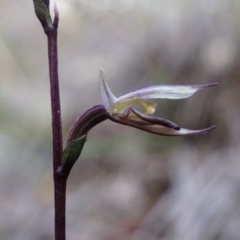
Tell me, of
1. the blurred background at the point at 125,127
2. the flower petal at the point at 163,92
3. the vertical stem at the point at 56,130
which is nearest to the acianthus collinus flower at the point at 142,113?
the flower petal at the point at 163,92

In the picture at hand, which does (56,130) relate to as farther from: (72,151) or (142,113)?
(142,113)

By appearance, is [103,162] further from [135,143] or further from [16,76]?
[16,76]

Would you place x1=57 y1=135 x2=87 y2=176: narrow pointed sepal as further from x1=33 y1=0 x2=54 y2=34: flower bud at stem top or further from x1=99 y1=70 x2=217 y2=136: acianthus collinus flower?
x1=33 y1=0 x2=54 y2=34: flower bud at stem top

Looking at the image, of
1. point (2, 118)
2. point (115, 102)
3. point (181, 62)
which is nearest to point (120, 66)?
point (181, 62)

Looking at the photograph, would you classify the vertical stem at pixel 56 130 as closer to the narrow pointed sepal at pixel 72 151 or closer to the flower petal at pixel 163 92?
the narrow pointed sepal at pixel 72 151

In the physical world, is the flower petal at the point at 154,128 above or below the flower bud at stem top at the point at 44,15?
below

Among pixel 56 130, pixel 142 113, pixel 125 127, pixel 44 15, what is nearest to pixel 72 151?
pixel 56 130
